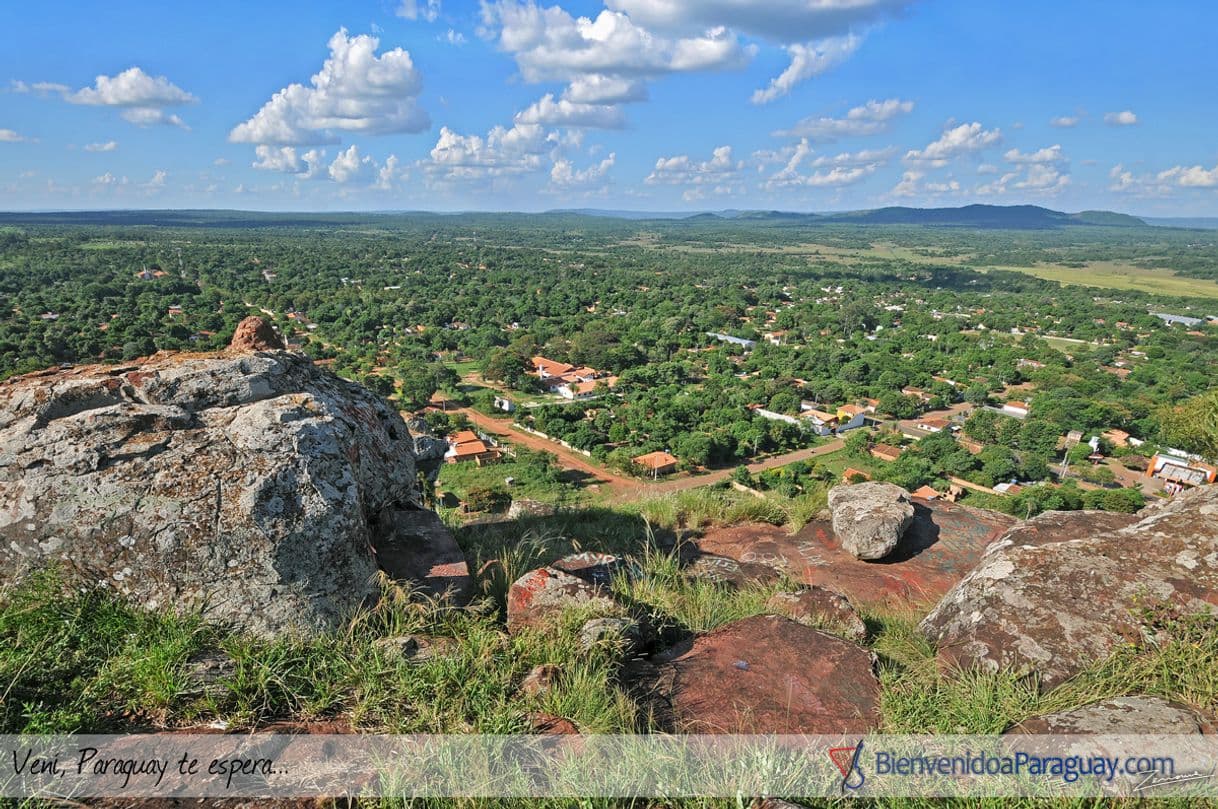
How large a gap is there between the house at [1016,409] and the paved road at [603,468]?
50.1 ft

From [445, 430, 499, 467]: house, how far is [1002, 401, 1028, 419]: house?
36.3 m

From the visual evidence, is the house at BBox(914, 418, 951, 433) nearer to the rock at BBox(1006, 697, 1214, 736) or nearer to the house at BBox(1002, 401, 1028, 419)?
the house at BBox(1002, 401, 1028, 419)

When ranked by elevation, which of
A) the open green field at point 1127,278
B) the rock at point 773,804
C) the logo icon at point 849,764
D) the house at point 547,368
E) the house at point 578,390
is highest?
the rock at point 773,804

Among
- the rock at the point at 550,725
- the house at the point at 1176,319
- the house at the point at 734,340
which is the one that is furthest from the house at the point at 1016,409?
the house at the point at 1176,319

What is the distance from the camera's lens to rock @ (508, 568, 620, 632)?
4.33m

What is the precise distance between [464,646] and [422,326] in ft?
223

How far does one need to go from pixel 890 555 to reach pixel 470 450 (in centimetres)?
2656

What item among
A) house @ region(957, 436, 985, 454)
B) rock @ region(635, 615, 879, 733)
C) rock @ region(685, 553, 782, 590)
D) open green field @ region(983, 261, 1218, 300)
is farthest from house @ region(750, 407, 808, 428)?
open green field @ region(983, 261, 1218, 300)

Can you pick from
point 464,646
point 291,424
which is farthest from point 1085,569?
point 291,424

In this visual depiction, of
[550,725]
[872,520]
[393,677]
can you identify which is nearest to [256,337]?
[393,677]

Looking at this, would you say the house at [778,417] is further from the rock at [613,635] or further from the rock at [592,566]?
the rock at [613,635]

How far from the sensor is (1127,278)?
13212cm

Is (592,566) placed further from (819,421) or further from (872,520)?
(819,421)

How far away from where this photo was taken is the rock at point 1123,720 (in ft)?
10.6
